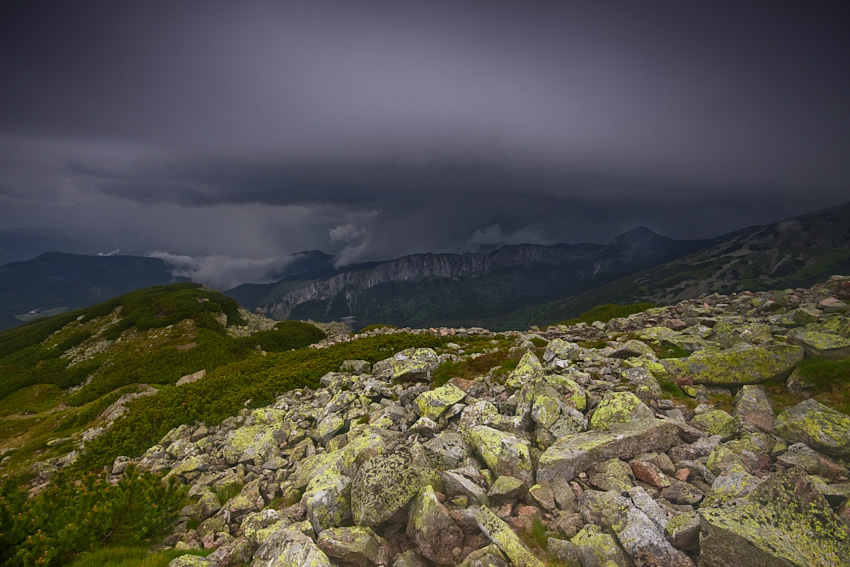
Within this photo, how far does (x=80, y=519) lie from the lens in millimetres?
9078

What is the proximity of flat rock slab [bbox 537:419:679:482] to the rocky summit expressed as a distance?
0.05 metres

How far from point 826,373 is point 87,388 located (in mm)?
67971

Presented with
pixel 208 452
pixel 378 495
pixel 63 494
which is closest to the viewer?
pixel 378 495

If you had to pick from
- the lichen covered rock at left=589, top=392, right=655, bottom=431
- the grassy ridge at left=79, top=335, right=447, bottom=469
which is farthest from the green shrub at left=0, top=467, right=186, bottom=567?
the lichen covered rock at left=589, top=392, right=655, bottom=431

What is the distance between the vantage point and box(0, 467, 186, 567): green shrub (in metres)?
7.81

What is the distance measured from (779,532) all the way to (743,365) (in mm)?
10519

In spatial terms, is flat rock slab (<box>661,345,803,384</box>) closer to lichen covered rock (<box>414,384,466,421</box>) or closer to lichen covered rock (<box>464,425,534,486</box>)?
lichen covered rock (<box>464,425,534,486</box>)

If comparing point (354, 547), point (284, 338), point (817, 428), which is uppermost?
point (817, 428)

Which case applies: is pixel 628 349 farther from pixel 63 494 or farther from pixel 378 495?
pixel 63 494

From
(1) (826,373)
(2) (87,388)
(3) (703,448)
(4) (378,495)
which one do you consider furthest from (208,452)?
(2) (87,388)

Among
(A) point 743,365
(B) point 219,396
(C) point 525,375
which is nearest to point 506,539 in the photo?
(C) point 525,375

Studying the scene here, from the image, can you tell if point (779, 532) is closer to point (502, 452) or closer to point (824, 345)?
point (502, 452)

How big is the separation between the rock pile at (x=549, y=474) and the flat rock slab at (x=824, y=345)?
0.23 ft

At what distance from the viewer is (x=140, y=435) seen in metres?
18.8
